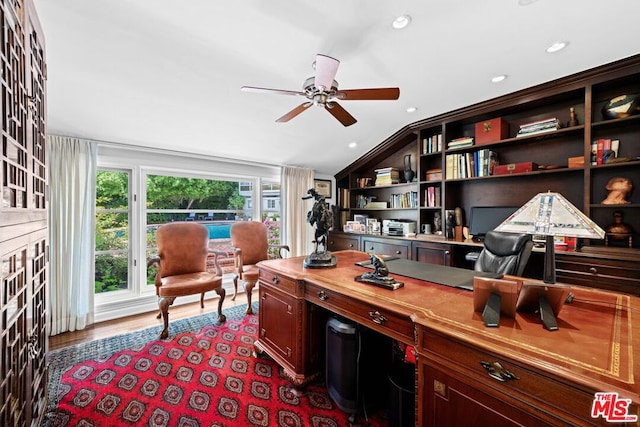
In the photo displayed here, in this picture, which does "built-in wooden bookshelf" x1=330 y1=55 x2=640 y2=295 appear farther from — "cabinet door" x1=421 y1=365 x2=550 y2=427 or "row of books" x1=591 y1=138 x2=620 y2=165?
"cabinet door" x1=421 y1=365 x2=550 y2=427

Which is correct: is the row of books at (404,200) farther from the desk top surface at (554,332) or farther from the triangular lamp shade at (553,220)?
the triangular lamp shade at (553,220)

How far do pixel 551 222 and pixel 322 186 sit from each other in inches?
152

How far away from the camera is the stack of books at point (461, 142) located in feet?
10.2

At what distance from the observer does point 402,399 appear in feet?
4.50

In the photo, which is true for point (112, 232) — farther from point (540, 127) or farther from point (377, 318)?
point (540, 127)

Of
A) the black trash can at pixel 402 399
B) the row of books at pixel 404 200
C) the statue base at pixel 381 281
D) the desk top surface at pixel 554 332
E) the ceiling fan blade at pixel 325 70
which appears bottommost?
the black trash can at pixel 402 399

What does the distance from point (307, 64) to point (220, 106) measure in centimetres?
103

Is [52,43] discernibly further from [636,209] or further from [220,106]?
[636,209]

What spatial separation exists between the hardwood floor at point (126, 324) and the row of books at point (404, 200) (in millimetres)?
2475

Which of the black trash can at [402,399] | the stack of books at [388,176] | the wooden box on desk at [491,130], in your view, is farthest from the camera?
the stack of books at [388,176]

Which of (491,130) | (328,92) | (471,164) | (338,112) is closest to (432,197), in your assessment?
(471,164)

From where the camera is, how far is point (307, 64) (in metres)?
2.14

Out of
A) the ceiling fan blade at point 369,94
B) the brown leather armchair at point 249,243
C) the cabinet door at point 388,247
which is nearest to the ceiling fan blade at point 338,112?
the ceiling fan blade at point 369,94

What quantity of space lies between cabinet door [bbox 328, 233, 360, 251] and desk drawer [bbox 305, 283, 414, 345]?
99.4 inches
